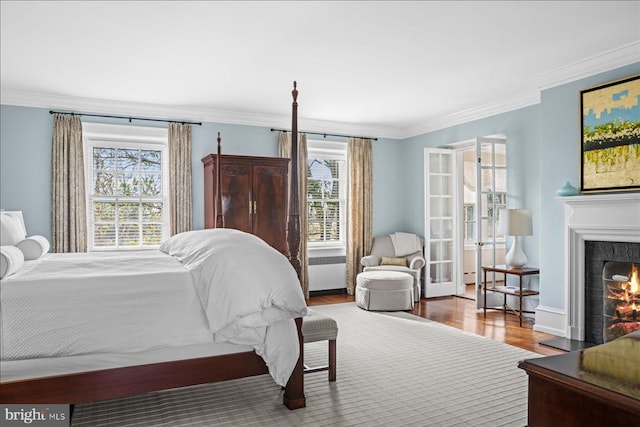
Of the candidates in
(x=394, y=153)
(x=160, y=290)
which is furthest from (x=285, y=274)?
(x=394, y=153)

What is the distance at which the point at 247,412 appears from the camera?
106 inches

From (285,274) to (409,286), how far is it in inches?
132

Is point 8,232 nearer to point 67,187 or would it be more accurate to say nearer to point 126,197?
point 67,187

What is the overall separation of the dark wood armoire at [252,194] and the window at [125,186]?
0.63 metres

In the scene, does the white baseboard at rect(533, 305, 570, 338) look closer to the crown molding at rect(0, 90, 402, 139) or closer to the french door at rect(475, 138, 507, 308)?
the french door at rect(475, 138, 507, 308)

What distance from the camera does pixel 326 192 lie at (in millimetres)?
6926

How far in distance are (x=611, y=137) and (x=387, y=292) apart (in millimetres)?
2935

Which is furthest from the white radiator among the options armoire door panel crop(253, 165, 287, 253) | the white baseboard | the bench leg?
the bench leg

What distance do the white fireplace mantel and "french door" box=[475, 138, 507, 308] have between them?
4.09 ft

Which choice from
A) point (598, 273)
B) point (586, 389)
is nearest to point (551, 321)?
point (598, 273)

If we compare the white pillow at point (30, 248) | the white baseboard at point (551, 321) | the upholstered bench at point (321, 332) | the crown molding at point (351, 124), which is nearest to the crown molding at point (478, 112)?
the crown molding at point (351, 124)

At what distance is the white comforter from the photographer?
7.36 feet

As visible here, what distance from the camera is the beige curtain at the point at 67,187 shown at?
513cm

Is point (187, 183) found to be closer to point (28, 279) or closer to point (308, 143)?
point (308, 143)
